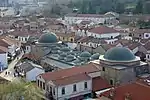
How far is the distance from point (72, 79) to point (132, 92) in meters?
5.72

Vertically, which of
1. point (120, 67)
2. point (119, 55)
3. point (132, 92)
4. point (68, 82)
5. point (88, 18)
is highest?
point (119, 55)

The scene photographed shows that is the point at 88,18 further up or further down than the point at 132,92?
further up

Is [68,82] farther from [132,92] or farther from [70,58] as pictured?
[70,58]

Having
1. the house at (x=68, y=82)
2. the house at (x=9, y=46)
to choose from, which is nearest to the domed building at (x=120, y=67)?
the house at (x=68, y=82)

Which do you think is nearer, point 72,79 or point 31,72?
point 72,79

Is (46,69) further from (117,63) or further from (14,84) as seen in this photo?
(14,84)

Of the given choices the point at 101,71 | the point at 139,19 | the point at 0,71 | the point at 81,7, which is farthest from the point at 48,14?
the point at 101,71

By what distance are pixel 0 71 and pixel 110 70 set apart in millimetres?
11883

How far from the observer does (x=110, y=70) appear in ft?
82.3

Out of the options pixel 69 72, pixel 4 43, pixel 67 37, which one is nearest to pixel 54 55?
pixel 69 72

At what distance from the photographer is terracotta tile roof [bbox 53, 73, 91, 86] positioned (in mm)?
23277

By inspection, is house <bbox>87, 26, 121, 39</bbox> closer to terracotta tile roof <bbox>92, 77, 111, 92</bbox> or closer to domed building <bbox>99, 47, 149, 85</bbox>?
domed building <bbox>99, 47, 149, 85</bbox>

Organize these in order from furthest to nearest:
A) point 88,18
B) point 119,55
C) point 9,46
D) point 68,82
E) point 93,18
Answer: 1. point 88,18
2. point 93,18
3. point 9,46
4. point 119,55
5. point 68,82

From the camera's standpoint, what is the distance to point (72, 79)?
23781 mm
